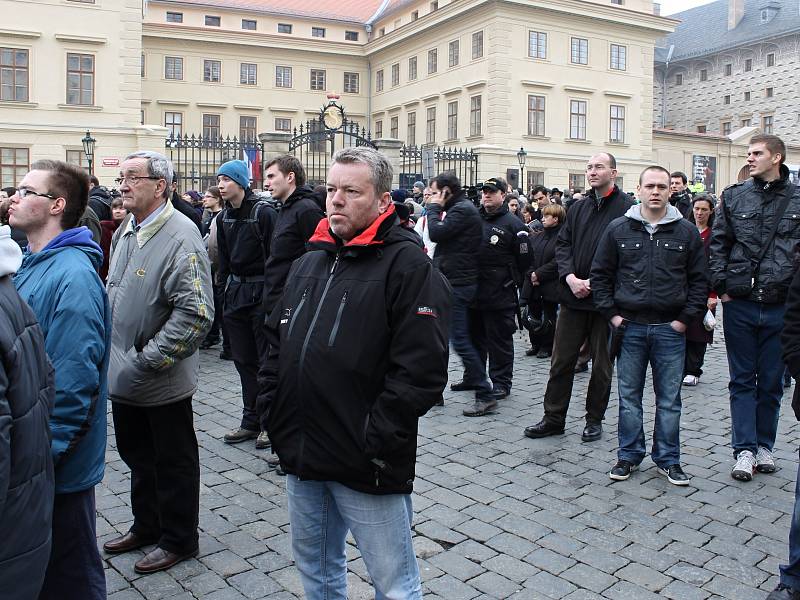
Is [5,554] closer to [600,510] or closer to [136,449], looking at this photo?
[136,449]

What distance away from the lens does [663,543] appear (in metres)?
4.52

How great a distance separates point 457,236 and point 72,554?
202 inches

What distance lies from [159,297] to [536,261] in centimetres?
678

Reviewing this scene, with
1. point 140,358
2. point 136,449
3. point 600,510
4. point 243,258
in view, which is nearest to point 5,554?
point 140,358

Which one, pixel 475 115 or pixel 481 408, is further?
pixel 475 115

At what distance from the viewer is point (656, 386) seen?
5668 mm

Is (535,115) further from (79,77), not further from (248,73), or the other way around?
(79,77)

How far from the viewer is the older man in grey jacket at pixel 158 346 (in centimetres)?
413

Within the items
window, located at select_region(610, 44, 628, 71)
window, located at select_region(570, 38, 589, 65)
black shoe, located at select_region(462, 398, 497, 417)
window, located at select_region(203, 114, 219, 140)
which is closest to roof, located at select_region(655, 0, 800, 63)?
window, located at select_region(610, 44, 628, 71)

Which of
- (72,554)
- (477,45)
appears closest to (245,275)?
(72,554)

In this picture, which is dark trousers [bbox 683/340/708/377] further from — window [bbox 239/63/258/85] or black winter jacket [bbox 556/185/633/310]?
window [bbox 239/63/258/85]

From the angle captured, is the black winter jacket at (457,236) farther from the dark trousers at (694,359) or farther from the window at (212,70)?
the window at (212,70)

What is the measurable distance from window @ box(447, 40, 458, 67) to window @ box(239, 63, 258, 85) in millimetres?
13308

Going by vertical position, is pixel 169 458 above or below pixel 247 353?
below
